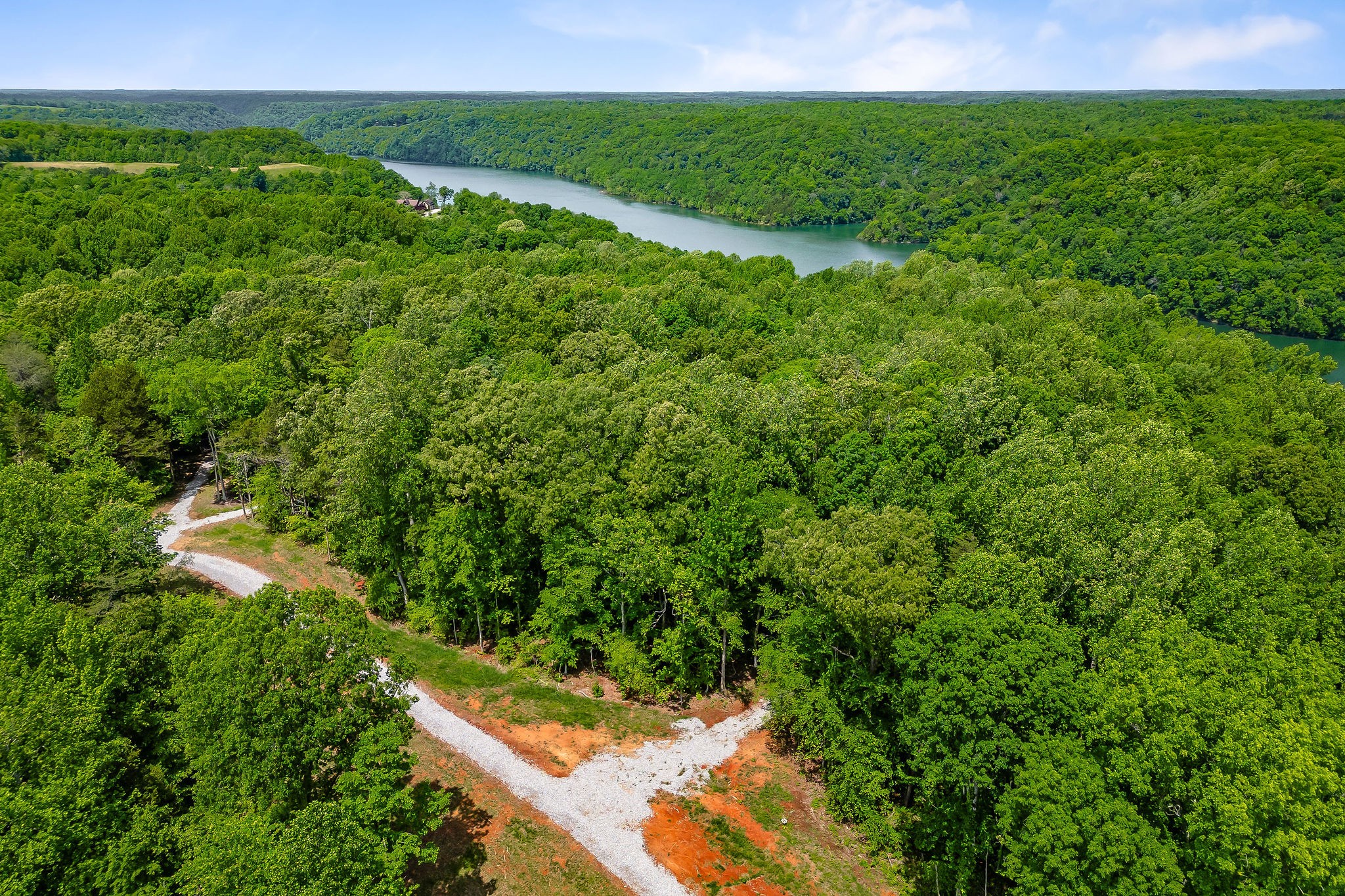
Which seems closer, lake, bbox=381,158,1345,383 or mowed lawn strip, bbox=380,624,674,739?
mowed lawn strip, bbox=380,624,674,739

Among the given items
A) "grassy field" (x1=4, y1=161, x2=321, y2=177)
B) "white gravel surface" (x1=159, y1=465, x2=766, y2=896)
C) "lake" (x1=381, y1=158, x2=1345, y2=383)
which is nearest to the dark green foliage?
"white gravel surface" (x1=159, y1=465, x2=766, y2=896)

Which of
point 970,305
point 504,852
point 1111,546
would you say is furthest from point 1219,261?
point 504,852

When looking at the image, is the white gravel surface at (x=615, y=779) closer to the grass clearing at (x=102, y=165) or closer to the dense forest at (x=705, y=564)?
the dense forest at (x=705, y=564)

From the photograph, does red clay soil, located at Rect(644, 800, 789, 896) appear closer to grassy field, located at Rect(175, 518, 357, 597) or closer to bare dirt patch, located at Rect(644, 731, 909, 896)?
bare dirt patch, located at Rect(644, 731, 909, 896)

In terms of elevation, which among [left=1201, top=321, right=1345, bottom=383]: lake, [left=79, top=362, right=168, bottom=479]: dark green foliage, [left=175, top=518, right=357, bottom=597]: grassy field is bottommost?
[left=175, top=518, right=357, bottom=597]: grassy field

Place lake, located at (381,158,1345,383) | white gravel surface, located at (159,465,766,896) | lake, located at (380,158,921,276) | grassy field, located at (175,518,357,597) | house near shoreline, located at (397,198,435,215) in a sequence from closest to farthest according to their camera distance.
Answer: white gravel surface, located at (159,465,766,896) < grassy field, located at (175,518,357,597) < lake, located at (381,158,1345,383) < house near shoreline, located at (397,198,435,215) < lake, located at (380,158,921,276)

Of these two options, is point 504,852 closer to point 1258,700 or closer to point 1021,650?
point 1021,650

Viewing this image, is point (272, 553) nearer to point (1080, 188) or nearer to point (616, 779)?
point (616, 779)
